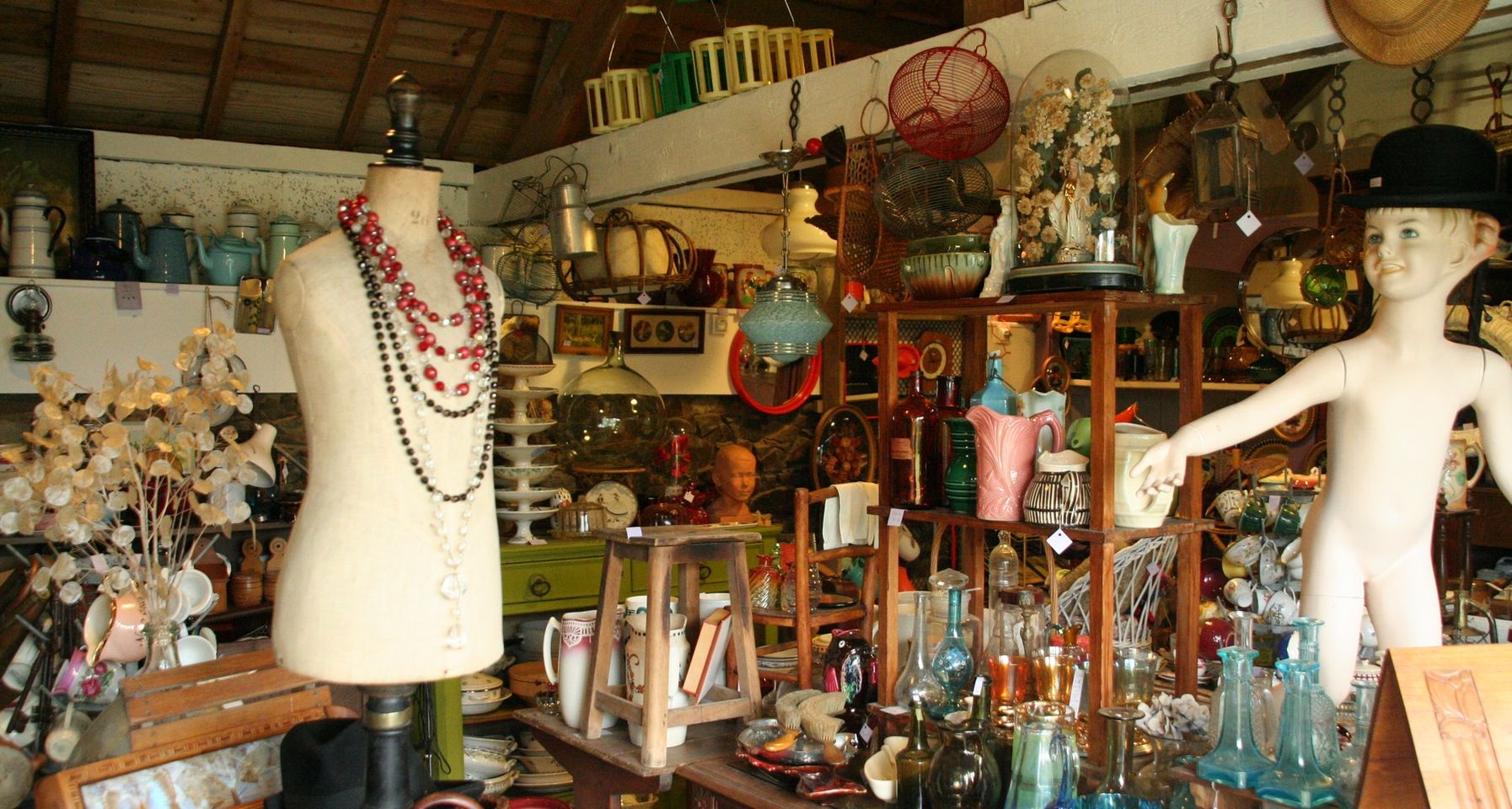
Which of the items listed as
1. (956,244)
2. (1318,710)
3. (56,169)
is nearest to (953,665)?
(1318,710)

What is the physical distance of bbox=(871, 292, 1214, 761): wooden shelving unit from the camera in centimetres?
222

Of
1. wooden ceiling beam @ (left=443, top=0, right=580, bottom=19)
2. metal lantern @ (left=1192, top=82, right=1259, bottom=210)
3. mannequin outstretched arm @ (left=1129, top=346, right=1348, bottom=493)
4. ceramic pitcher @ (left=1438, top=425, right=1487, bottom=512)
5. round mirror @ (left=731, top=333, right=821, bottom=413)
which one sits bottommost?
ceramic pitcher @ (left=1438, top=425, right=1487, bottom=512)

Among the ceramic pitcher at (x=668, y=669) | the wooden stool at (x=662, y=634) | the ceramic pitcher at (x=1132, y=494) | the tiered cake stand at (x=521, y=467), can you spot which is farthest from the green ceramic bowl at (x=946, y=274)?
the tiered cake stand at (x=521, y=467)

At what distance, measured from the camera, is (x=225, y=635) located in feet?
13.3

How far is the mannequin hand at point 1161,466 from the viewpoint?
6.99 feet

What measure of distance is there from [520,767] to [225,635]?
113cm

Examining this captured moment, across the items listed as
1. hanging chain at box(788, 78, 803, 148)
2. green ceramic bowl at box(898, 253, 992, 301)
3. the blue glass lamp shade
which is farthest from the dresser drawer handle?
green ceramic bowl at box(898, 253, 992, 301)

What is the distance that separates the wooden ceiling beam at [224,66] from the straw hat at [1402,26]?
3.63m

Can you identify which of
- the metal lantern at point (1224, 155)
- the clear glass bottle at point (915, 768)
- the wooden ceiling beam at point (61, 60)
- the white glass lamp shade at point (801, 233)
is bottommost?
the clear glass bottle at point (915, 768)

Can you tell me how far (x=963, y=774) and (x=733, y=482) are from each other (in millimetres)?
2716

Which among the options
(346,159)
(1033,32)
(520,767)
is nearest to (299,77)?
(346,159)

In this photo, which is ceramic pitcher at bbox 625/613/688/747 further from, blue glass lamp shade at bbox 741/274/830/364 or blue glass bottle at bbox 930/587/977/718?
blue glass lamp shade at bbox 741/274/830/364

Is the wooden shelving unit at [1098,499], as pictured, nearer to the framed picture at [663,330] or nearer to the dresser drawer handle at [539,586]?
the dresser drawer handle at [539,586]

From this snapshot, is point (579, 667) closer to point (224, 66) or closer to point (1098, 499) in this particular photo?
point (1098, 499)
